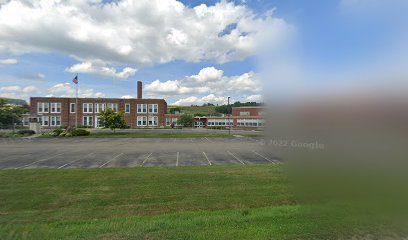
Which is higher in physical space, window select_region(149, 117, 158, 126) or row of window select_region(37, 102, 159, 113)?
row of window select_region(37, 102, 159, 113)

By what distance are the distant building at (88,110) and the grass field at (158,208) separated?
6506 cm

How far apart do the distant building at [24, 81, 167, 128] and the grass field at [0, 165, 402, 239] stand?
65.1 meters

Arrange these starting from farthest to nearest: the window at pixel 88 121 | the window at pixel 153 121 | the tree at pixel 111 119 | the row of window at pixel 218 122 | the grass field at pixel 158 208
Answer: the row of window at pixel 218 122 < the window at pixel 153 121 < the window at pixel 88 121 < the tree at pixel 111 119 < the grass field at pixel 158 208

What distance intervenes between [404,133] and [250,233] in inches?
132

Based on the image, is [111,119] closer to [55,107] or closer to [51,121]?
[55,107]

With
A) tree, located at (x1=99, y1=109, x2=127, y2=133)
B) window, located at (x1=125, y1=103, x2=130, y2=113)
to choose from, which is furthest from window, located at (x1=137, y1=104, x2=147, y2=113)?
tree, located at (x1=99, y1=109, x2=127, y2=133)

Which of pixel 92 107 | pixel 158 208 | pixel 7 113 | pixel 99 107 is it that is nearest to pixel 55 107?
pixel 92 107

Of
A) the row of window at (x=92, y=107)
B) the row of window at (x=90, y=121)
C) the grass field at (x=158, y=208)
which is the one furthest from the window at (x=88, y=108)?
the grass field at (x=158, y=208)

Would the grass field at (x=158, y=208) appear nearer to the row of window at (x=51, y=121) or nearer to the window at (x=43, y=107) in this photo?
the row of window at (x=51, y=121)

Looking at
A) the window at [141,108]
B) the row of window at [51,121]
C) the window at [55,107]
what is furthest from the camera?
the window at [141,108]

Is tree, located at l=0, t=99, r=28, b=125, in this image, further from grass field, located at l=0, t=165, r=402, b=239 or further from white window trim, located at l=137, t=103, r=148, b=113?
grass field, located at l=0, t=165, r=402, b=239

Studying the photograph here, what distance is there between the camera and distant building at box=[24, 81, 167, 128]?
71.1m

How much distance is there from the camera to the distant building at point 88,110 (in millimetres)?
71125

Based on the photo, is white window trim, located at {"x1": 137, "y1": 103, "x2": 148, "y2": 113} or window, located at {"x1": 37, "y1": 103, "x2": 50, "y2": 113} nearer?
window, located at {"x1": 37, "y1": 103, "x2": 50, "y2": 113}
